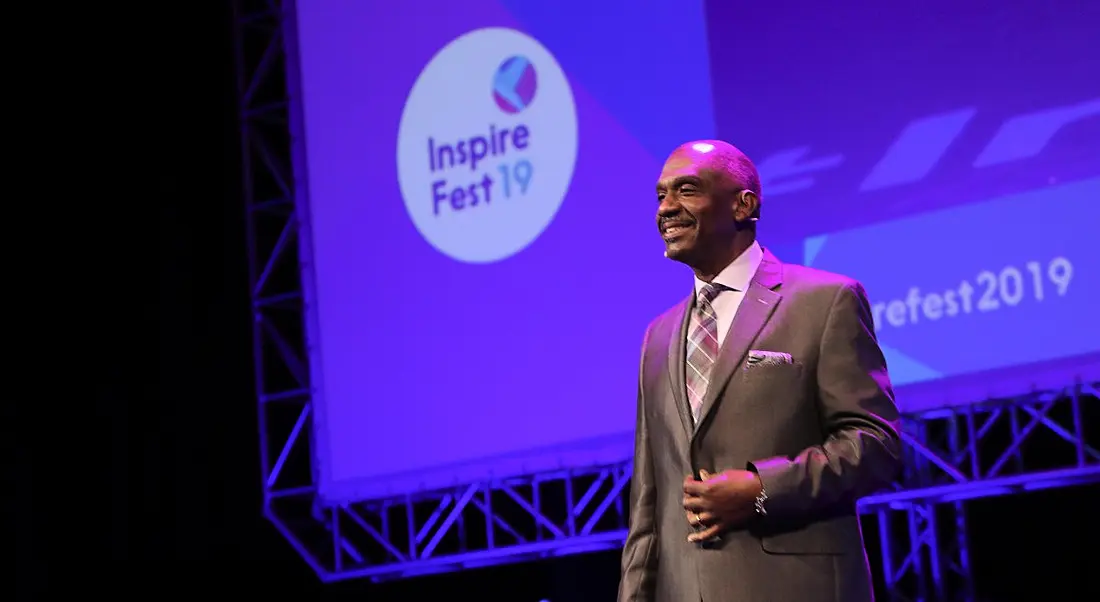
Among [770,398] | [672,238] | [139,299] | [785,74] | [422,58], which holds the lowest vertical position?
[770,398]

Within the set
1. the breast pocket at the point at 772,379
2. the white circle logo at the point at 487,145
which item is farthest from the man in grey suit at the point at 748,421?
the white circle logo at the point at 487,145

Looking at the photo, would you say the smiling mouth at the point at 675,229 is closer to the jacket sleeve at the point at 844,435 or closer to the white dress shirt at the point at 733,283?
the white dress shirt at the point at 733,283

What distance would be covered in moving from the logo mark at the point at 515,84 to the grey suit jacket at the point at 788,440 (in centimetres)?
300

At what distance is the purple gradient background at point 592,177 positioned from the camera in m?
4.19

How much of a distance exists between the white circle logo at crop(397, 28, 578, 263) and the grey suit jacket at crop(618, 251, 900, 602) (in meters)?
2.85

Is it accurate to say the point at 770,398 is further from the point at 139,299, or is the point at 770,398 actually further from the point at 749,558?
the point at 139,299

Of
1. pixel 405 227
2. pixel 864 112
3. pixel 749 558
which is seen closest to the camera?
pixel 749 558

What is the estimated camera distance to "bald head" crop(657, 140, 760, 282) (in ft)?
7.39

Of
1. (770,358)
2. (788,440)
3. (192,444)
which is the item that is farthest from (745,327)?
(192,444)

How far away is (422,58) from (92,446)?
2.29 m

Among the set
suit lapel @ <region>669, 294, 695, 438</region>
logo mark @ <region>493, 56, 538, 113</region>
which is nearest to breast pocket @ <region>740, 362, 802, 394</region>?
suit lapel @ <region>669, 294, 695, 438</region>

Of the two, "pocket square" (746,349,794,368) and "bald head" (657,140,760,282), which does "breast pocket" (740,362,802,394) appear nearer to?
"pocket square" (746,349,794,368)

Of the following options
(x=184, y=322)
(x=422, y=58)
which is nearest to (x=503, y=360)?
(x=422, y=58)

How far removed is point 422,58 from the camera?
18.1 ft
